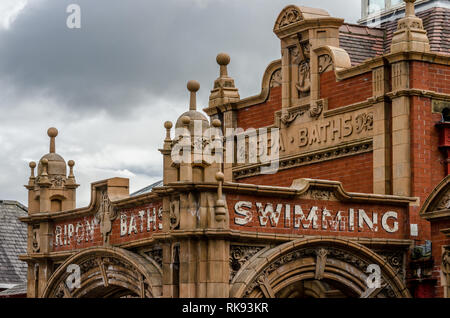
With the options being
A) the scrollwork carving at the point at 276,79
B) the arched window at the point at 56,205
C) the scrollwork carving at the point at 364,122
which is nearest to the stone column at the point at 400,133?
the scrollwork carving at the point at 364,122

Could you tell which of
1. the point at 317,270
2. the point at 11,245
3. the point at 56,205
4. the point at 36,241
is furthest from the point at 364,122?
the point at 11,245

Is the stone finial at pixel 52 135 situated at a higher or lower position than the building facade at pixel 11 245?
higher

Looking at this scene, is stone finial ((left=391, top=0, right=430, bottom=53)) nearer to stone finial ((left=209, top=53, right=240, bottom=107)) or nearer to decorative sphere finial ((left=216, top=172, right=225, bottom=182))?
decorative sphere finial ((left=216, top=172, right=225, bottom=182))

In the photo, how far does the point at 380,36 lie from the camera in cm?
4006

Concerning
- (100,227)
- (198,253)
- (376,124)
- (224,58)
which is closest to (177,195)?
(198,253)

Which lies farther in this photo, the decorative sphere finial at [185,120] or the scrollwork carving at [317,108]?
the scrollwork carving at [317,108]

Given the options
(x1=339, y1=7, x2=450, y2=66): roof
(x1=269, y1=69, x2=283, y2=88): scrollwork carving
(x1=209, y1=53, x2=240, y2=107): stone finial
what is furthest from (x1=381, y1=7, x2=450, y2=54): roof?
(x1=209, y1=53, x2=240, y2=107): stone finial

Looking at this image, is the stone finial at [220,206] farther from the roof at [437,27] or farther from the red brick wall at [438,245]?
the roof at [437,27]

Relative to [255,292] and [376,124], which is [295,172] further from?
[255,292]

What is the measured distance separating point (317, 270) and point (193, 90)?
564 cm

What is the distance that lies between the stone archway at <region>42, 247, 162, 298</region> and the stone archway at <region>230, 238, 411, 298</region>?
253cm

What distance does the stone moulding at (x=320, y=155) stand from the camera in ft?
117

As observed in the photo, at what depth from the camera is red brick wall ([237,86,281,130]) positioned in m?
39.1

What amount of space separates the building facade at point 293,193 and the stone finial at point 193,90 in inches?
1.6
